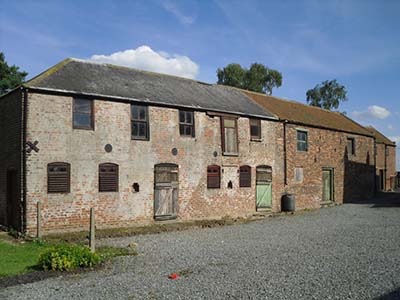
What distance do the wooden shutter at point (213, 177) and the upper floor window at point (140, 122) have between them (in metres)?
3.93

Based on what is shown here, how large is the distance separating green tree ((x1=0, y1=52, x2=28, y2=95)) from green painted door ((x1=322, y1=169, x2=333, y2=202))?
27101mm

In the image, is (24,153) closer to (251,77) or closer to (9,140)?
(9,140)

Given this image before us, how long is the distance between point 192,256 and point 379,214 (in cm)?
1444

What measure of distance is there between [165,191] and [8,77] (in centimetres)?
2541

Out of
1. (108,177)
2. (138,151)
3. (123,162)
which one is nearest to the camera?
(108,177)

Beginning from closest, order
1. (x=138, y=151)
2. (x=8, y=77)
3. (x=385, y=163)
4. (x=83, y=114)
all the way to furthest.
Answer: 1. (x=83, y=114)
2. (x=138, y=151)
3. (x=8, y=77)
4. (x=385, y=163)

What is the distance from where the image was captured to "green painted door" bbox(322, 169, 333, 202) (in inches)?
1057

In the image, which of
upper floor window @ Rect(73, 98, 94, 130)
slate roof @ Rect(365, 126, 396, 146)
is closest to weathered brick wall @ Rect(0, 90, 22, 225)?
upper floor window @ Rect(73, 98, 94, 130)

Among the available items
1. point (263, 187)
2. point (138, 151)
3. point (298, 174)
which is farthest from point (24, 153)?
point (298, 174)

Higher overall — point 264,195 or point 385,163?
point 385,163

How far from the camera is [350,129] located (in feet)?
103

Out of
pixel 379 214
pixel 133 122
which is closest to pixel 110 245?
pixel 133 122

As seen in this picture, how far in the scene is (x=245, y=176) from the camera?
68.9 ft

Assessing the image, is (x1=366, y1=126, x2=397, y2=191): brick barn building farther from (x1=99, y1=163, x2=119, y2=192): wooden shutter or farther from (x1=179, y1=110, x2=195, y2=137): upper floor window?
(x1=99, y1=163, x2=119, y2=192): wooden shutter
